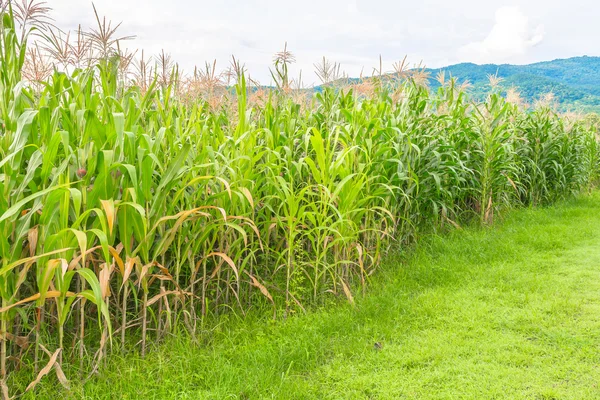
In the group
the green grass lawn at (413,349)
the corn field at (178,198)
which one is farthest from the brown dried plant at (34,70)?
the green grass lawn at (413,349)

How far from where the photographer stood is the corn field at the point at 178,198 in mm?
2061

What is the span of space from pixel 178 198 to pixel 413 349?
1708 mm

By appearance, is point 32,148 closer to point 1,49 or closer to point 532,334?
point 1,49

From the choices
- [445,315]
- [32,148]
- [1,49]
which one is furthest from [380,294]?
[1,49]

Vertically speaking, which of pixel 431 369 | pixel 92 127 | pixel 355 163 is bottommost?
pixel 431 369

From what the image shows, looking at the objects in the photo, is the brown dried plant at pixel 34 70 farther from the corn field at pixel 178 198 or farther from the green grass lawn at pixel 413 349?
the green grass lawn at pixel 413 349

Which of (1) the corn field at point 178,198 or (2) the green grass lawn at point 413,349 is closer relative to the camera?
(1) the corn field at point 178,198

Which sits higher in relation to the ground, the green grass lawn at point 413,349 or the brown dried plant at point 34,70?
the brown dried plant at point 34,70

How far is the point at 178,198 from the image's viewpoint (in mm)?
2408

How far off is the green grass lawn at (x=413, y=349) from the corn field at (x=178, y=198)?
0.62 ft

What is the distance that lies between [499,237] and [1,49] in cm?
495

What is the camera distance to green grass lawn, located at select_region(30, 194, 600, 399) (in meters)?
2.38

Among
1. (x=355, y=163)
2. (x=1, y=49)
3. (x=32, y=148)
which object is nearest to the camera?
(x=1, y=49)

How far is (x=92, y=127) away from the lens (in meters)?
2.26
